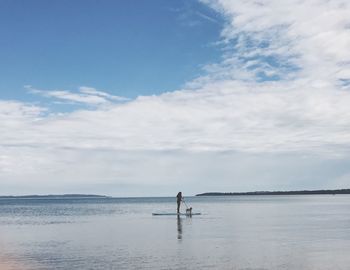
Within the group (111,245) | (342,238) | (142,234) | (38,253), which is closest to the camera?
(38,253)

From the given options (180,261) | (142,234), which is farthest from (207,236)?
(180,261)

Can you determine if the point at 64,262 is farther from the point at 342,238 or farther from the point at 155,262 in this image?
the point at 342,238

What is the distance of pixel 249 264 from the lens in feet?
64.7

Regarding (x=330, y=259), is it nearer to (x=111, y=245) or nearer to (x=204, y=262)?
(x=204, y=262)

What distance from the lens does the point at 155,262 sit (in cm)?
2047

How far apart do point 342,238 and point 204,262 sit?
12068 millimetres

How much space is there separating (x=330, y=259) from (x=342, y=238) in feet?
29.3

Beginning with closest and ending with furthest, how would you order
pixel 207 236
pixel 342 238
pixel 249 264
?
pixel 249 264 < pixel 342 238 < pixel 207 236

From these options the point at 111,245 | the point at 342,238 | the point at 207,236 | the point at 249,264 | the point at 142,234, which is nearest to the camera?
the point at 249,264

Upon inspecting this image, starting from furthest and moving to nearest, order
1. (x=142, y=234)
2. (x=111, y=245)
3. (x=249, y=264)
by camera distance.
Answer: (x=142, y=234) < (x=111, y=245) < (x=249, y=264)

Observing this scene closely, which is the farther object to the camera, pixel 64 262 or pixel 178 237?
pixel 178 237

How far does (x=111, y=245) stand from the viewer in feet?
88.0

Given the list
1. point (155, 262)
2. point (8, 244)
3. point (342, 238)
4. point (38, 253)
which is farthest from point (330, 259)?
point (8, 244)

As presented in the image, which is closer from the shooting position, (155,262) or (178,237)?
(155,262)
